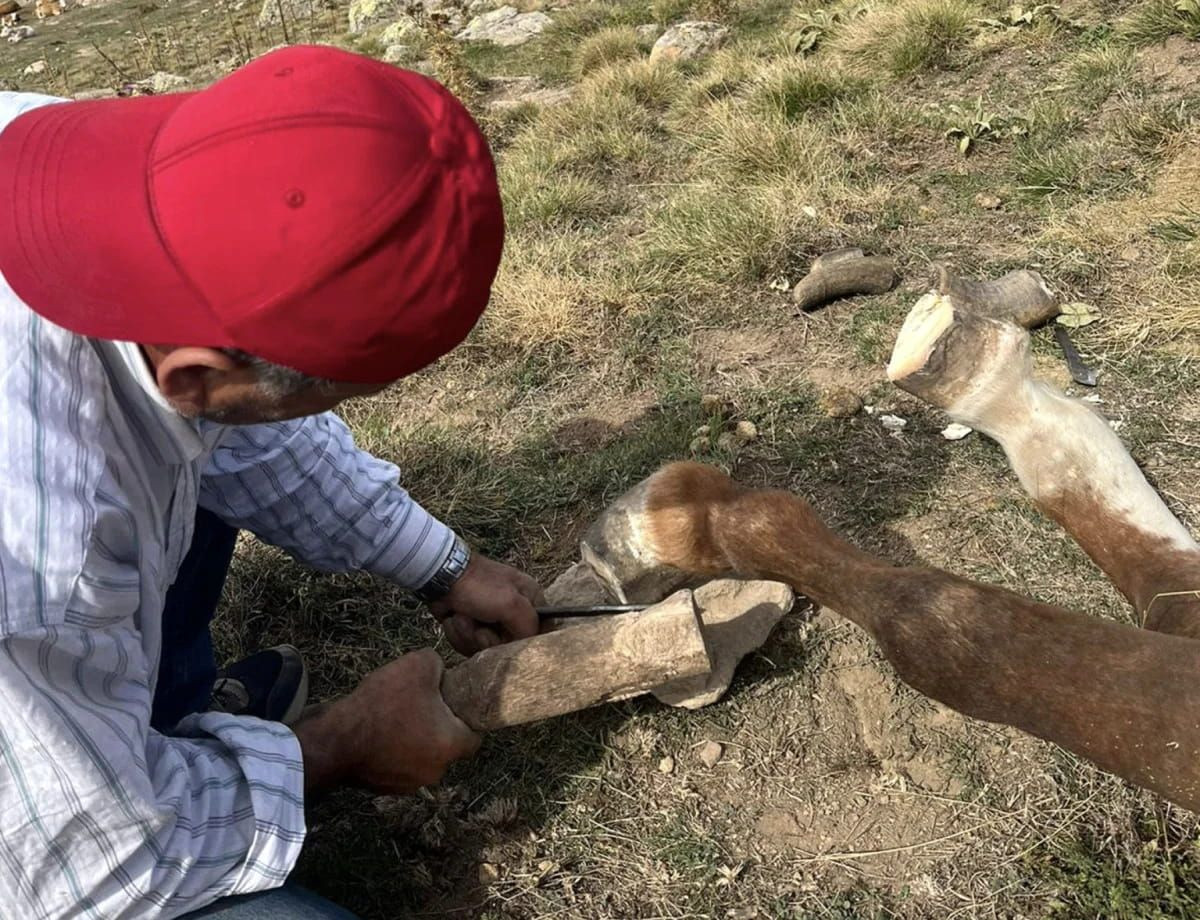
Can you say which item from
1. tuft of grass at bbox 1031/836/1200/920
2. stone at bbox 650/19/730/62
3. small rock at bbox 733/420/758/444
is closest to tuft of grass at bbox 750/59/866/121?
stone at bbox 650/19/730/62

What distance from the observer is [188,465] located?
159 cm

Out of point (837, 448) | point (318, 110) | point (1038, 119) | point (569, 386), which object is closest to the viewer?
point (318, 110)

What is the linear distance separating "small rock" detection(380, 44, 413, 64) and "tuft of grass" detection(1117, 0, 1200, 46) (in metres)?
6.68

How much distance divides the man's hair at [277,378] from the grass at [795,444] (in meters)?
1.15

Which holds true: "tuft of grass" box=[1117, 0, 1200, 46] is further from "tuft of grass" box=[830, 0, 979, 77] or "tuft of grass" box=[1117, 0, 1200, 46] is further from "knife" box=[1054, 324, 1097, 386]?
"knife" box=[1054, 324, 1097, 386]

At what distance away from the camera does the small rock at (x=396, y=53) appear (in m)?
9.64

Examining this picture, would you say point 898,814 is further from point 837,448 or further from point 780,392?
point 780,392

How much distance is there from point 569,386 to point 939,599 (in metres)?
1.85

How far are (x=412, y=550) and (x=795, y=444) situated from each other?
47.3 inches

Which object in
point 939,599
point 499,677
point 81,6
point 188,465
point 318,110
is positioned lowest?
point 81,6

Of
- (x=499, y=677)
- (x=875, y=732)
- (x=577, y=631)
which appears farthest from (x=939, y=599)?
(x=499, y=677)

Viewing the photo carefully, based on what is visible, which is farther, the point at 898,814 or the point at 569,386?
the point at 569,386

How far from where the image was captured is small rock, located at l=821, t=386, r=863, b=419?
2.93 m

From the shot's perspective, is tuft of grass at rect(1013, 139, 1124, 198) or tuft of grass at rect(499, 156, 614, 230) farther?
tuft of grass at rect(499, 156, 614, 230)
